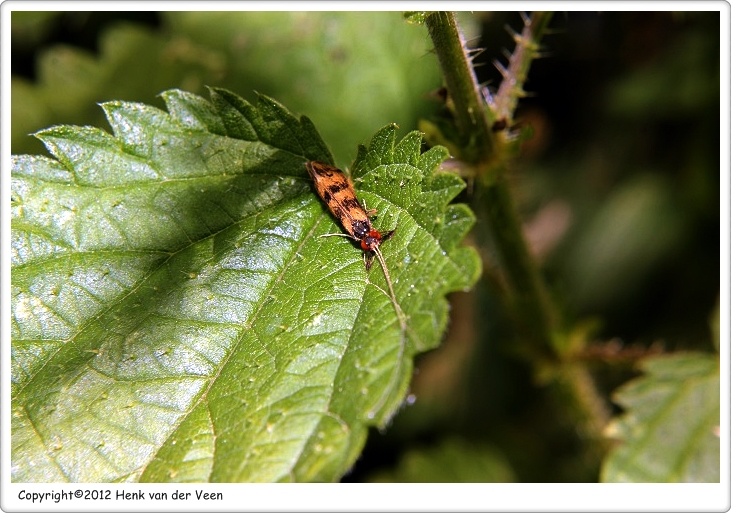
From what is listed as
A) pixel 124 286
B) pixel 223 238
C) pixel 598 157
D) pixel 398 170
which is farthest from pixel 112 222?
pixel 598 157

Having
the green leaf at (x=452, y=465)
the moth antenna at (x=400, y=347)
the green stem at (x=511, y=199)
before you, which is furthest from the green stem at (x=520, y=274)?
the green leaf at (x=452, y=465)

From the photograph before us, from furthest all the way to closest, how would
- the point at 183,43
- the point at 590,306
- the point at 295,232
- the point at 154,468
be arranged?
the point at 590,306
the point at 183,43
the point at 295,232
the point at 154,468

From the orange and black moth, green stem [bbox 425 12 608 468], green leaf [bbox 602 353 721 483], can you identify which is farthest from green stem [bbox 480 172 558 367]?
the orange and black moth

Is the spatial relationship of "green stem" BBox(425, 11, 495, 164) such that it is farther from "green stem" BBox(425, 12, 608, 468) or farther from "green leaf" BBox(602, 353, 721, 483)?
"green leaf" BBox(602, 353, 721, 483)

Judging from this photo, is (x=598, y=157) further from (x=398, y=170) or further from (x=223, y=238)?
(x=223, y=238)

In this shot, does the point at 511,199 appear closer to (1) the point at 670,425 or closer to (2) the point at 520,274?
(2) the point at 520,274

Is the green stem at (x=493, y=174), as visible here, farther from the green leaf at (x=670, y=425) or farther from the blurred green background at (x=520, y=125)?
the green leaf at (x=670, y=425)
